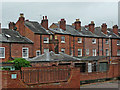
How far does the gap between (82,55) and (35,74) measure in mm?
25141

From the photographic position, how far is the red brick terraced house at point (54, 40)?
33125 mm

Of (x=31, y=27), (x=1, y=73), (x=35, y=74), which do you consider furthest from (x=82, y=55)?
(x=1, y=73)

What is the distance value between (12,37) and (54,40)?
7.51m

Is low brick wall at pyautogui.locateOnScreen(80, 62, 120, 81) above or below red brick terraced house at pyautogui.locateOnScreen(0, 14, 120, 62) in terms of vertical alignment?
below

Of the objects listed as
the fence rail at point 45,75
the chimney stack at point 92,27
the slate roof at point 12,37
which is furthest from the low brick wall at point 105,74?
the chimney stack at point 92,27

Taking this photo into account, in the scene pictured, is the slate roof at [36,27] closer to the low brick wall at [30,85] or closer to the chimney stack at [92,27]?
the chimney stack at [92,27]

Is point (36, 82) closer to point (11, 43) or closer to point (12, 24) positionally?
point (11, 43)

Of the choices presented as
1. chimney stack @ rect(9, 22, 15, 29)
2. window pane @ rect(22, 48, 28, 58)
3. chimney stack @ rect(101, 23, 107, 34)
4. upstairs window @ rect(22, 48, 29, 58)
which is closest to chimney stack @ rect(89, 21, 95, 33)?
chimney stack @ rect(101, 23, 107, 34)

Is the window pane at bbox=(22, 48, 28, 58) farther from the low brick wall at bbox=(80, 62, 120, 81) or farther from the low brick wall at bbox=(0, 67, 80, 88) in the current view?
the low brick wall at bbox=(0, 67, 80, 88)

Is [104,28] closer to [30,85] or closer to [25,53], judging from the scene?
[25,53]

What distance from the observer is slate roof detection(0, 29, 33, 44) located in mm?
32116

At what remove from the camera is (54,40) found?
1432 inches

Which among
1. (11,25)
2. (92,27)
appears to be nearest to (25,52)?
(11,25)

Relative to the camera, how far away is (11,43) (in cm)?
3219
